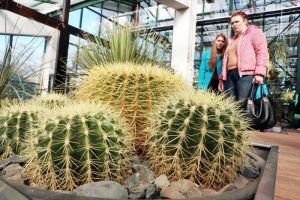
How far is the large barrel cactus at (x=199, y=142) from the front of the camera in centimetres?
69

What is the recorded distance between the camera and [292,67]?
22.8 feet

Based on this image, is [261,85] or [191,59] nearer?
[261,85]

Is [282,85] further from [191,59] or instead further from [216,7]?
[191,59]

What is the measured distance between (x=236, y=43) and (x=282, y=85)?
5.03 m

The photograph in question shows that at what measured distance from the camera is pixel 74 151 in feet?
2.04

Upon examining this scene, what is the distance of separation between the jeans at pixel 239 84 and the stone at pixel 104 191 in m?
1.52

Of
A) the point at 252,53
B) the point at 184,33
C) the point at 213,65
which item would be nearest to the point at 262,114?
the point at 252,53

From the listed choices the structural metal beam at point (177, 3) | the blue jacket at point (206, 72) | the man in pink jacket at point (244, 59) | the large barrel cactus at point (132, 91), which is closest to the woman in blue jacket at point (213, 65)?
the blue jacket at point (206, 72)

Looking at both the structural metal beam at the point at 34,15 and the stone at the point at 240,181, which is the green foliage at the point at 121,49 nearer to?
the structural metal beam at the point at 34,15

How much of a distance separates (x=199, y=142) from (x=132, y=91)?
30 centimetres

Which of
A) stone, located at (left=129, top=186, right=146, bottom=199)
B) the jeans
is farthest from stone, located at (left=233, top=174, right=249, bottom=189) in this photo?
the jeans

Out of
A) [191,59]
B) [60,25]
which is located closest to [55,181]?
[60,25]

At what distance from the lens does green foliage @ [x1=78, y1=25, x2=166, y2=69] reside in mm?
1530

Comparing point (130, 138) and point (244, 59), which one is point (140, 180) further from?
point (244, 59)
